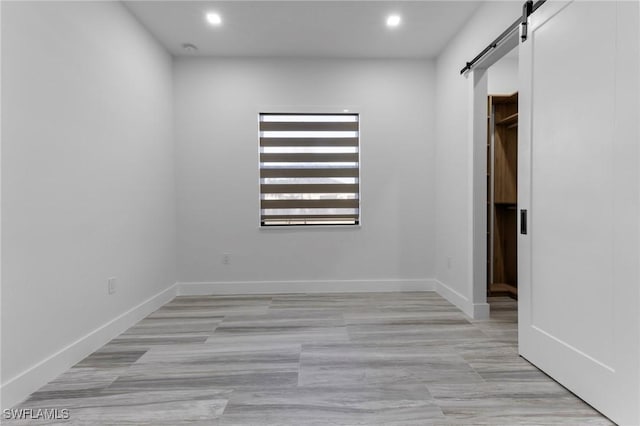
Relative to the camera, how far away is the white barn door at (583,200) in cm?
151

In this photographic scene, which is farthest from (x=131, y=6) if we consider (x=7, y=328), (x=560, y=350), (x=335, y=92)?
(x=560, y=350)

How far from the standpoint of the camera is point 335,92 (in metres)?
4.04

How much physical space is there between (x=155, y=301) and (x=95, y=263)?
109 centimetres

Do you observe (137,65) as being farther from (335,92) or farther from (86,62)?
(335,92)

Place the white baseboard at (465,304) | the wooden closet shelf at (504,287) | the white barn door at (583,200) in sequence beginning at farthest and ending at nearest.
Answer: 1. the wooden closet shelf at (504,287)
2. the white baseboard at (465,304)
3. the white barn door at (583,200)

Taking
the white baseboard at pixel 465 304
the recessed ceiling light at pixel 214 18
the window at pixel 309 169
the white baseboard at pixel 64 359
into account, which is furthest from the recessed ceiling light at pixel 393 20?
the white baseboard at pixel 64 359

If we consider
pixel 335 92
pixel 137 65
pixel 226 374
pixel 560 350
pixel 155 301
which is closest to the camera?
pixel 560 350

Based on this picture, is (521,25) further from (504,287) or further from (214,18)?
(504,287)

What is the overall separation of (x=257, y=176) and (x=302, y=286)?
1405mm

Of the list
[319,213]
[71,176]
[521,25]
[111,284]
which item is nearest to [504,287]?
[319,213]

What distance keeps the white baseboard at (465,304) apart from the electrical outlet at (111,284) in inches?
120

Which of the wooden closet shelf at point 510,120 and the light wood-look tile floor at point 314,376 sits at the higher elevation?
the wooden closet shelf at point 510,120

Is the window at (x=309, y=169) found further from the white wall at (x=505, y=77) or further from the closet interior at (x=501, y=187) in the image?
the white wall at (x=505, y=77)

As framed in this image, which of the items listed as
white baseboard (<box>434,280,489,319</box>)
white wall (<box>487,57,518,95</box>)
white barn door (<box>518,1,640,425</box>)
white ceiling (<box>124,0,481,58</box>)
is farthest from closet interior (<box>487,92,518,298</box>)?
white barn door (<box>518,1,640,425</box>)
